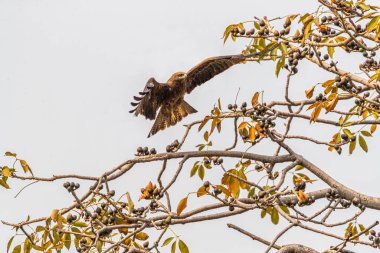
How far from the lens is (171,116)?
30.0 feet

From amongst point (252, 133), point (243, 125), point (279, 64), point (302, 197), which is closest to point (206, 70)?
point (243, 125)

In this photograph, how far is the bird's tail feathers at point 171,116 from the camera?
29.0 feet

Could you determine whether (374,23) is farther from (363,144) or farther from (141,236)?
(141,236)

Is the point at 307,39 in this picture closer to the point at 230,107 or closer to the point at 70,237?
the point at 230,107

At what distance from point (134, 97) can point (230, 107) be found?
2.07m

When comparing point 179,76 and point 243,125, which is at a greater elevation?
point 179,76

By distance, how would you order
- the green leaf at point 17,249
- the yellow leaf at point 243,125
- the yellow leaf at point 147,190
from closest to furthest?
the yellow leaf at point 147,190, the green leaf at point 17,249, the yellow leaf at point 243,125

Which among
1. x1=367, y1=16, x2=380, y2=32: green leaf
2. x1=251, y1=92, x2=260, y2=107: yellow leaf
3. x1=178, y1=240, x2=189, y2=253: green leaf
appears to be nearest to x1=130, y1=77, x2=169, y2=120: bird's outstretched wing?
x1=251, y1=92, x2=260, y2=107: yellow leaf

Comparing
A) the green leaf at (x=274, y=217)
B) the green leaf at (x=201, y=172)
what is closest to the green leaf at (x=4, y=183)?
the green leaf at (x=201, y=172)

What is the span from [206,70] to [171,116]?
25.5 inches

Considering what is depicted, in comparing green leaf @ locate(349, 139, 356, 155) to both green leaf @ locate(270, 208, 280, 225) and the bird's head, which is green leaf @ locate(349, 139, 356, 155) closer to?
green leaf @ locate(270, 208, 280, 225)

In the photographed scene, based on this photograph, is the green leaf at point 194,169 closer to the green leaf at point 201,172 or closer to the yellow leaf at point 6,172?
the green leaf at point 201,172

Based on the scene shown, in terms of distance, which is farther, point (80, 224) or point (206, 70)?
point (206, 70)

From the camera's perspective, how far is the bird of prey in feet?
28.0
